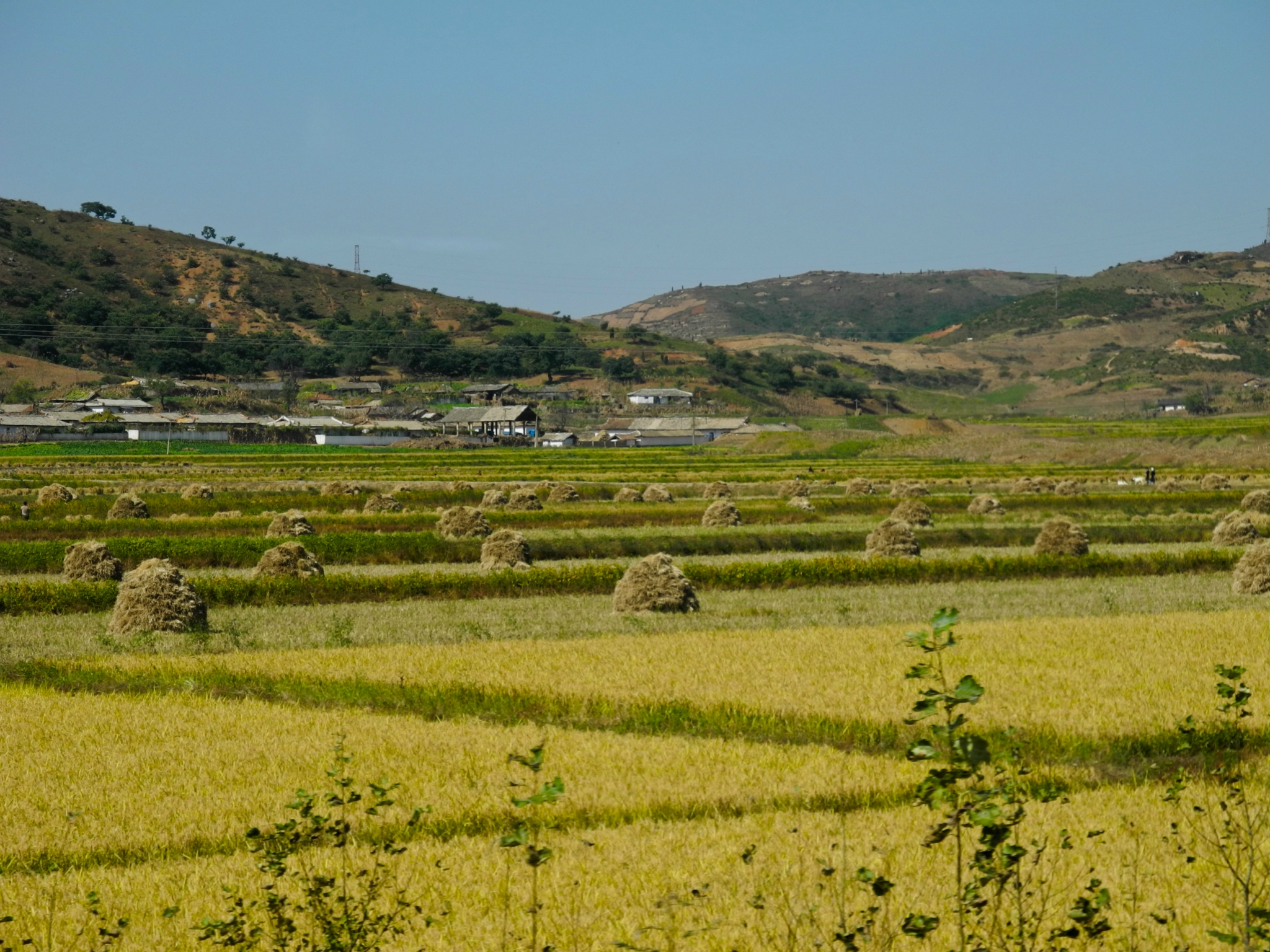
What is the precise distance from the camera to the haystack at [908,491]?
57.8 metres

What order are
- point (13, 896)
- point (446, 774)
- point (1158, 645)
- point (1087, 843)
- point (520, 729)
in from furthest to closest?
point (1158, 645)
point (520, 729)
point (446, 774)
point (1087, 843)
point (13, 896)

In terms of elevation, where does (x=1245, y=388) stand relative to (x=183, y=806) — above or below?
above

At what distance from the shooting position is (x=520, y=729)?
53.3 ft

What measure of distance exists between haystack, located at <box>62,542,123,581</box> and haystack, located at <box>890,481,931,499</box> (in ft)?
115

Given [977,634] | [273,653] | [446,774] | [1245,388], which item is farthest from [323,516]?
[1245,388]

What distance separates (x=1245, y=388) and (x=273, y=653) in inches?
6973

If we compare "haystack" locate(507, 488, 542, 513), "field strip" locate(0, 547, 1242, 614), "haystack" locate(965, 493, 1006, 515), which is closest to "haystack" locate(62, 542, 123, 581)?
"field strip" locate(0, 547, 1242, 614)

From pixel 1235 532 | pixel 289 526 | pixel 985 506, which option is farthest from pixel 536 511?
pixel 1235 532

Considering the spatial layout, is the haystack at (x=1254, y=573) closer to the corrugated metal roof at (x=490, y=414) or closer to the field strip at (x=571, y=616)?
the field strip at (x=571, y=616)

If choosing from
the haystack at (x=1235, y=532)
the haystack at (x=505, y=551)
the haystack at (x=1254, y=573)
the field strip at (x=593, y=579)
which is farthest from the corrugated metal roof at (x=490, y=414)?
the haystack at (x=1254, y=573)

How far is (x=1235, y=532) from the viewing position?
3991 centimetres

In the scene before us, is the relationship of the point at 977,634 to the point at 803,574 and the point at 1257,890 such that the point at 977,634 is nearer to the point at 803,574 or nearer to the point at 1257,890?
the point at 803,574

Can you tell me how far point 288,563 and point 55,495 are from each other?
25.0m

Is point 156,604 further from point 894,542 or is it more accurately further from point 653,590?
point 894,542
